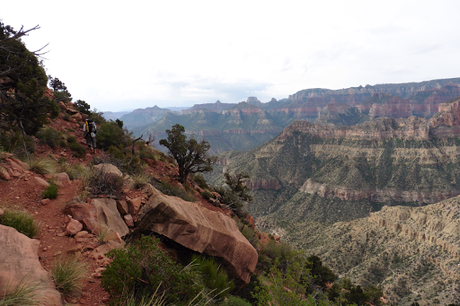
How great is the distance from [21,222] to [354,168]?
5777 inches

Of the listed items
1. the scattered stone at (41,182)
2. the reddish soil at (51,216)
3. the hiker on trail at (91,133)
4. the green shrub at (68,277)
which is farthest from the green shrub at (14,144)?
the green shrub at (68,277)

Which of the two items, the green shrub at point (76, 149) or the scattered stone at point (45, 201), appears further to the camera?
the green shrub at point (76, 149)

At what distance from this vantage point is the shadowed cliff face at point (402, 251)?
3441 cm

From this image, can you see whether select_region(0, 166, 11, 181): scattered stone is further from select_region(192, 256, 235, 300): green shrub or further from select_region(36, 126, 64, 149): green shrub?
select_region(36, 126, 64, 149): green shrub

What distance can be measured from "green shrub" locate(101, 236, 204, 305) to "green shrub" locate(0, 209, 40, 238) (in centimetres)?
275

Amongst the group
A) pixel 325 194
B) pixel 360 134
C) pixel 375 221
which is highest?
pixel 360 134

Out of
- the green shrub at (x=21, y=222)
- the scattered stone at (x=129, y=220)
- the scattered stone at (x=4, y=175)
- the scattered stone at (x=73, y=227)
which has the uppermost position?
the scattered stone at (x=4, y=175)

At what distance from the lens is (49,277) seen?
4656 millimetres

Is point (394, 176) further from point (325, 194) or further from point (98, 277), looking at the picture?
point (98, 277)

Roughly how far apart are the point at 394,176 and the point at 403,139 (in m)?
33.1

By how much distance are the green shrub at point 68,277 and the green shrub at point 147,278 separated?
580 millimetres

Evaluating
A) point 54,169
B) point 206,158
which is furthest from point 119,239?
point 206,158

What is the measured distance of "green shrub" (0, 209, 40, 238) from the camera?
567 centimetres

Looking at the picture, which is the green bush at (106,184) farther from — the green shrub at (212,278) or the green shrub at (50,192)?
the green shrub at (212,278)
